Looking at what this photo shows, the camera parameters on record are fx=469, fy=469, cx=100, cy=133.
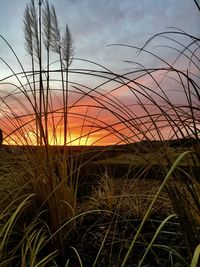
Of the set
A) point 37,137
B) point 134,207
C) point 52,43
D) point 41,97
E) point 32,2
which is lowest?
point 134,207

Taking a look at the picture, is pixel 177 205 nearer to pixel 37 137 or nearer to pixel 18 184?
pixel 37 137

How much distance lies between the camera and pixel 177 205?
4.43 ft

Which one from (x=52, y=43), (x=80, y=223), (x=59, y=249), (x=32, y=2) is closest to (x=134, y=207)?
(x=80, y=223)

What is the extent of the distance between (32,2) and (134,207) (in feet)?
3.89

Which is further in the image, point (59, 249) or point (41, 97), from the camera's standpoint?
point (41, 97)

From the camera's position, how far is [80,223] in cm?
228

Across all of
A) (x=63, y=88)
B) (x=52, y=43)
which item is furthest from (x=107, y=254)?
(x=52, y=43)

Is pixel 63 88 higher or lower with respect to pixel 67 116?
higher

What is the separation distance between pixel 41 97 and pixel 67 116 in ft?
0.58

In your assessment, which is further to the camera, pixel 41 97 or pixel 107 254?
pixel 41 97

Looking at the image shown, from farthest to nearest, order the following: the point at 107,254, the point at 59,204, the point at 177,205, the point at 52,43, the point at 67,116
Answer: the point at 52,43
the point at 67,116
the point at 59,204
the point at 107,254
the point at 177,205

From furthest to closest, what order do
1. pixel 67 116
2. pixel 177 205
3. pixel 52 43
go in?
pixel 52 43
pixel 67 116
pixel 177 205

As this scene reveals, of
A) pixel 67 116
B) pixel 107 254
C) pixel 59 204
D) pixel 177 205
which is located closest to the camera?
pixel 177 205

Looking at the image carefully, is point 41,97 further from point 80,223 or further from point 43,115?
point 80,223
